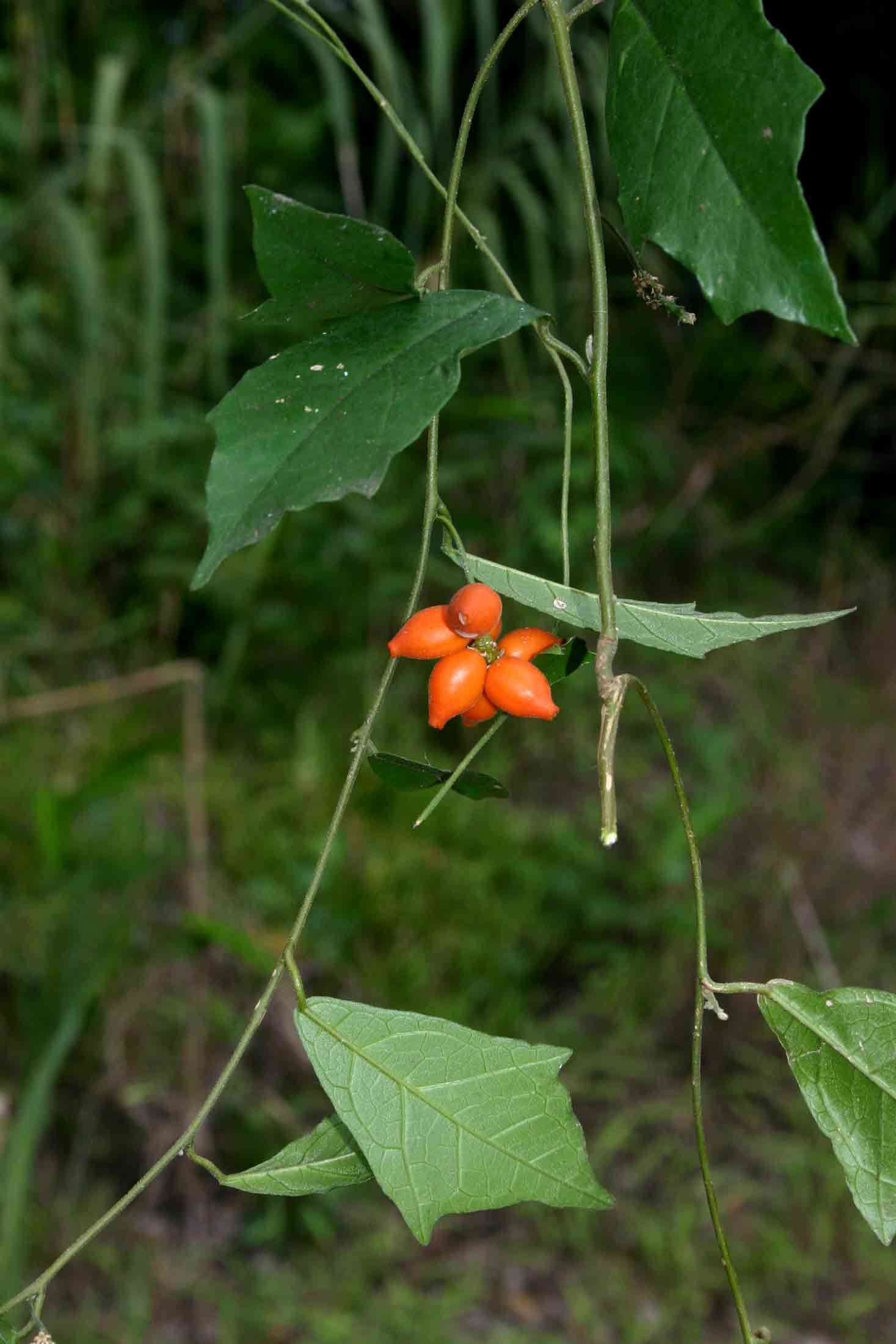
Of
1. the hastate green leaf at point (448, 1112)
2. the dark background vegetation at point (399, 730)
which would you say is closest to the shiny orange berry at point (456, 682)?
the hastate green leaf at point (448, 1112)

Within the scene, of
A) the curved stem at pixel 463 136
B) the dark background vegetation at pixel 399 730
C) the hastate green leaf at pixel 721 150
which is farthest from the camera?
the dark background vegetation at pixel 399 730

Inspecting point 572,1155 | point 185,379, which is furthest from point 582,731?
point 572,1155

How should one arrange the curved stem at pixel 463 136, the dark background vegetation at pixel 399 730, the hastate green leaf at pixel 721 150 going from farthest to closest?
the dark background vegetation at pixel 399 730, the curved stem at pixel 463 136, the hastate green leaf at pixel 721 150

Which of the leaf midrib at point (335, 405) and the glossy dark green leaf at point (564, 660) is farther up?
the leaf midrib at point (335, 405)

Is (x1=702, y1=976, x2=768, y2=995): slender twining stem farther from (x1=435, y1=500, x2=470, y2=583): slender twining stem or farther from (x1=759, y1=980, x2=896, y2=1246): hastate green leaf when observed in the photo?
(x1=435, y1=500, x2=470, y2=583): slender twining stem

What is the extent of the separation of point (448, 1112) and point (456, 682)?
13cm

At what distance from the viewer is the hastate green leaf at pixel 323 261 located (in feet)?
1.24

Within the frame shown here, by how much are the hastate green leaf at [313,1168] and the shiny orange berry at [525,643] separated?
167mm

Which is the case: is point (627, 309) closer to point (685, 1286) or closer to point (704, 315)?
point (704, 315)

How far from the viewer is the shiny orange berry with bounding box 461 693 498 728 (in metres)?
0.44

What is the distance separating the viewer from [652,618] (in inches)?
17.8

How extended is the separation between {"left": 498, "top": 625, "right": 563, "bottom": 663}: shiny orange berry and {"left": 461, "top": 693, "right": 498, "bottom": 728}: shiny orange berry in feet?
0.06

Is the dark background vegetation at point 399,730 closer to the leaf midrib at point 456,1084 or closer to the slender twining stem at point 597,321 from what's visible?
the leaf midrib at point 456,1084

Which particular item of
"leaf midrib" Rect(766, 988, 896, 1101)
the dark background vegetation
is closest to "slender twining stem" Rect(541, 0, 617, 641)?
"leaf midrib" Rect(766, 988, 896, 1101)
